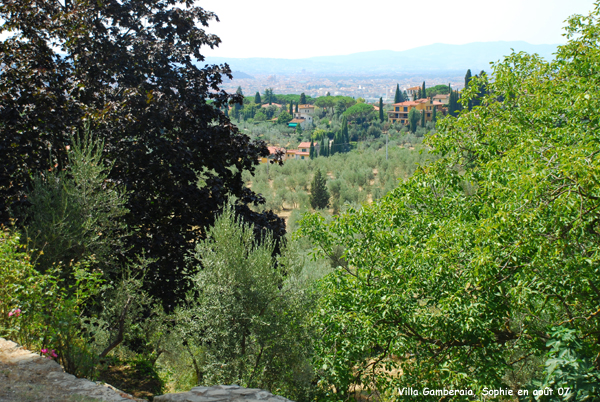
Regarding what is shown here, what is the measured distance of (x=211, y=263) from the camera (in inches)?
209

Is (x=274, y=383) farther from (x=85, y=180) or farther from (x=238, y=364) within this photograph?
(x=85, y=180)

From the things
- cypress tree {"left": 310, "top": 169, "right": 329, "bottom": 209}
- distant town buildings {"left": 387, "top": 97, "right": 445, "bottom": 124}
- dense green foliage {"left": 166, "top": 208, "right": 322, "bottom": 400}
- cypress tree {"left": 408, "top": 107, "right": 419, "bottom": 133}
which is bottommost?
cypress tree {"left": 310, "top": 169, "right": 329, "bottom": 209}

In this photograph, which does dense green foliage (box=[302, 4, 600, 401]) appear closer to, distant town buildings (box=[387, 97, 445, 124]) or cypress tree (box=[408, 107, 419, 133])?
cypress tree (box=[408, 107, 419, 133])

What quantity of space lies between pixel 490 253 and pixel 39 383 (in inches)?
169

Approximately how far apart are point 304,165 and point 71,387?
1575 inches

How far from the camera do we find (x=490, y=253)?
415cm

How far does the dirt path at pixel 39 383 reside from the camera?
3.32 metres

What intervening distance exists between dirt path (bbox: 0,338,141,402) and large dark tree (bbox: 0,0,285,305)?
104 inches

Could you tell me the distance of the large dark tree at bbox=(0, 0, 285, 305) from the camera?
20.9 feet

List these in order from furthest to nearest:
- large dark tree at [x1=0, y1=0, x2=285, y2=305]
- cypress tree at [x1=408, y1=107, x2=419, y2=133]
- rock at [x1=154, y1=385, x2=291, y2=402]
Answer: cypress tree at [x1=408, y1=107, x2=419, y2=133]
large dark tree at [x1=0, y1=0, x2=285, y2=305]
rock at [x1=154, y1=385, x2=291, y2=402]

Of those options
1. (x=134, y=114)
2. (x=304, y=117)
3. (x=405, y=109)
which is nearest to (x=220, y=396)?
(x=134, y=114)

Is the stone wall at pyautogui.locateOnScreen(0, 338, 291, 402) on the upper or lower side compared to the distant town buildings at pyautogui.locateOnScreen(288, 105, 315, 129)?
lower

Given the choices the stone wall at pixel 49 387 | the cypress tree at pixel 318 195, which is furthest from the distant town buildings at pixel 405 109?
the stone wall at pixel 49 387

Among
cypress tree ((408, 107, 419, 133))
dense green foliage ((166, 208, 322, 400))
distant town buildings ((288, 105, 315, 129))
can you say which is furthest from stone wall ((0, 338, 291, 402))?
distant town buildings ((288, 105, 315, 129))
